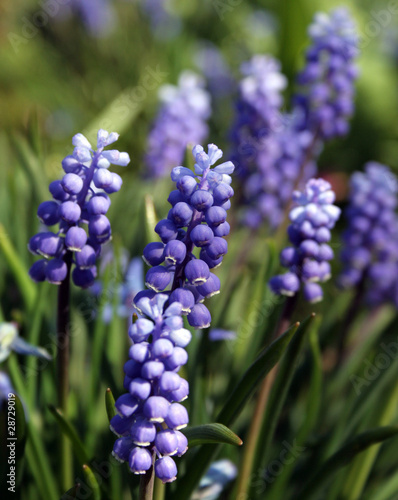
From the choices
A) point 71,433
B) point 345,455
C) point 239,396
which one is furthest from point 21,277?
point 345,455

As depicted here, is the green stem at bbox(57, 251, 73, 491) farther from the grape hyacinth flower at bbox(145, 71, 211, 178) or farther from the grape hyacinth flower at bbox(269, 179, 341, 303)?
the grape hyacinth flower at bbox(145, 71, 211, 178)

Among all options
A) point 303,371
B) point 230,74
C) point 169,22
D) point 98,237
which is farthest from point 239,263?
point 169,22

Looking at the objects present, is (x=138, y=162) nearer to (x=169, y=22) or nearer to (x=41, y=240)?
(x=169, y=22)

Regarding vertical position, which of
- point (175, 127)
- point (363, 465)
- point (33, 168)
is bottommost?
point (363, 465)

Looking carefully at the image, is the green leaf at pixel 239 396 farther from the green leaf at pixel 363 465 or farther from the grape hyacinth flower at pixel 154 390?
the green leaf at pixel 363 465

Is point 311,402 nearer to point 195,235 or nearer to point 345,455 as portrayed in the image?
point 345,455

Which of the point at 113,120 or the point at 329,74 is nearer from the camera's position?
the point at 329,74

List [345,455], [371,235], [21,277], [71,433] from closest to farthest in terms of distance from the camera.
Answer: [71,433] < [345,455] < [21,277] < [371,235]

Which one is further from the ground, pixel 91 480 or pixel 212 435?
pixel 212 435

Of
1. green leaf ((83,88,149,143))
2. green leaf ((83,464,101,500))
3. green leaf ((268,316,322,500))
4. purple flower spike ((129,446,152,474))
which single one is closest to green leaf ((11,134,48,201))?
green leaf ((83,88,149,143))
